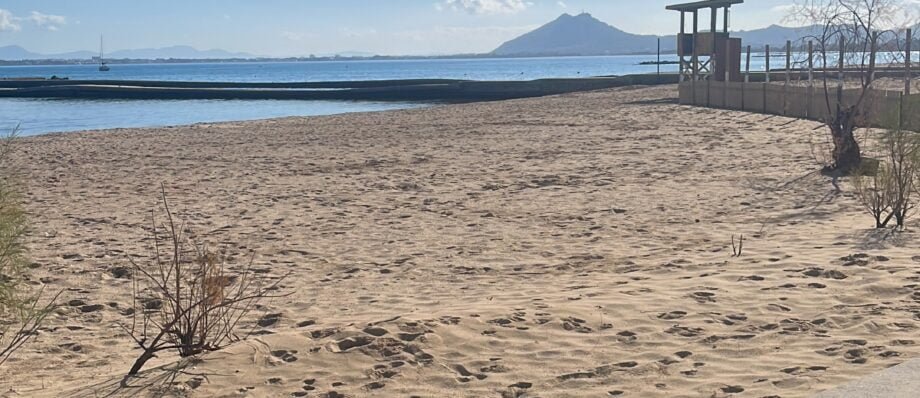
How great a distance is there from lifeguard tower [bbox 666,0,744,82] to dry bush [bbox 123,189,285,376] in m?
23.1

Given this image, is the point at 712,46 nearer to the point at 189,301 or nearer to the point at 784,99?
the point at 784,99

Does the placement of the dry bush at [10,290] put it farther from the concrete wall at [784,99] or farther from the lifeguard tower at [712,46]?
the lifeguard tower at [712,46]

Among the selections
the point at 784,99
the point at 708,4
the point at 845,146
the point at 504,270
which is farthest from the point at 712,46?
the point at 504,270

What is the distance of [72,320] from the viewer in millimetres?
6320

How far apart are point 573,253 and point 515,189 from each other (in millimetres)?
3945

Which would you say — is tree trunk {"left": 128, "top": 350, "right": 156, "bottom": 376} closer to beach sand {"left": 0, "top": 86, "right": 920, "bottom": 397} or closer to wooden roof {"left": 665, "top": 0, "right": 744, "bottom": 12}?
beach sand {"left": 0, "top": 86, "right": 920, "bottom": 397}

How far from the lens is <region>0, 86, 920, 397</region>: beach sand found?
183 inches

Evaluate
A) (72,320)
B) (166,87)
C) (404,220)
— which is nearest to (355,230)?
(404,220)

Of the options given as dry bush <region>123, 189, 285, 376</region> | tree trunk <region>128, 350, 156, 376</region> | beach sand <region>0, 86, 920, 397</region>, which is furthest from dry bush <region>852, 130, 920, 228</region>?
tree trunk <region>128, 350, 156, 376</region>

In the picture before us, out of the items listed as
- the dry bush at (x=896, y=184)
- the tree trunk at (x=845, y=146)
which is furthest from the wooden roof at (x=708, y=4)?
the dry bush at (x=896, y=184)

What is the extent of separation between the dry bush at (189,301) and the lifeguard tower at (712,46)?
23.1 meters

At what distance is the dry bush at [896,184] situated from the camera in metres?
8.13

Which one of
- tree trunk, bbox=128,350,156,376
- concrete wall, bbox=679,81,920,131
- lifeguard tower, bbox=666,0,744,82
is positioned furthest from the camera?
lifeguard tower, bbox=666,0,744,82

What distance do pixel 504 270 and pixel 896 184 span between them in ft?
11.2
